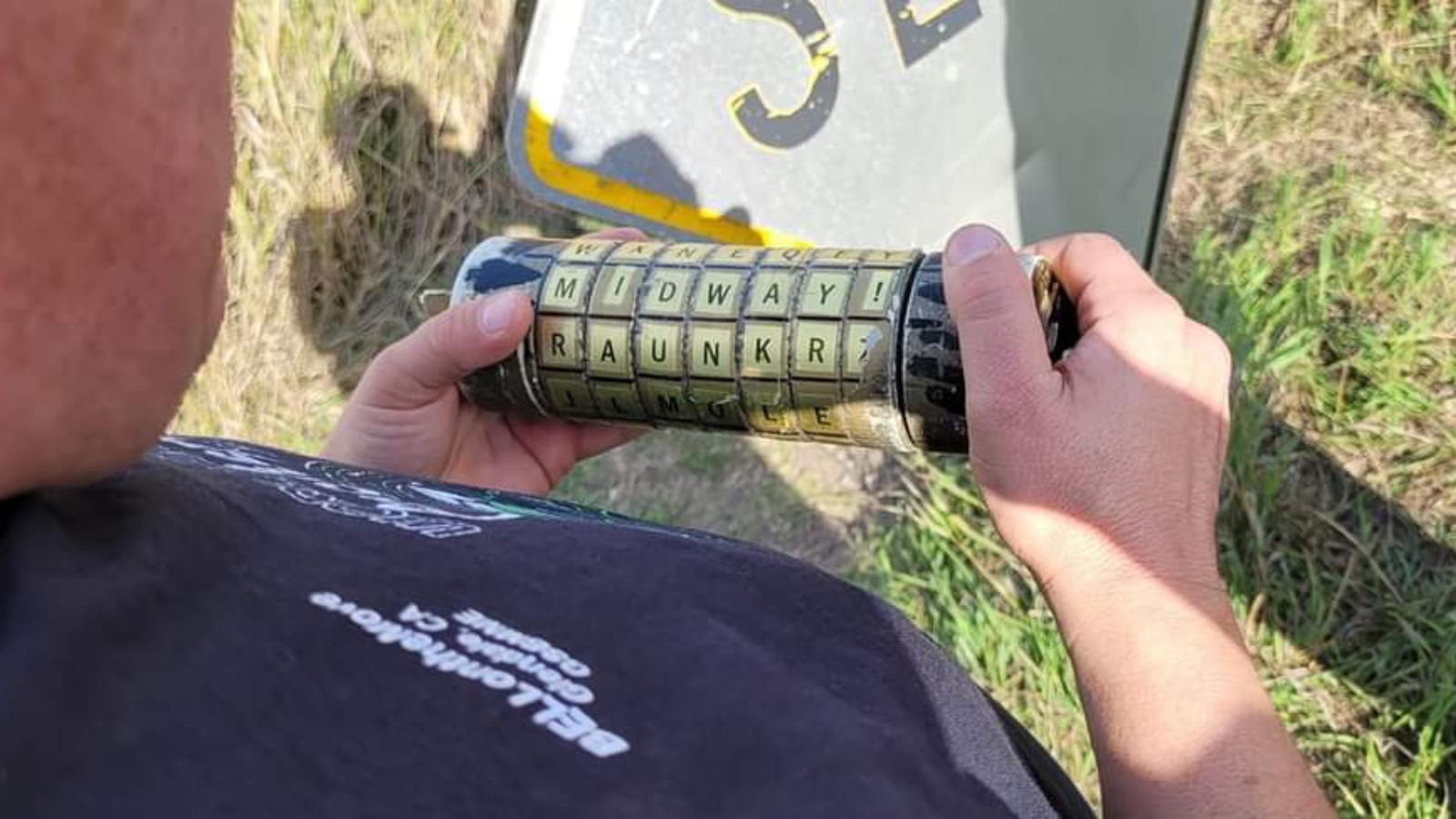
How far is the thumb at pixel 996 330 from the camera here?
89 cm

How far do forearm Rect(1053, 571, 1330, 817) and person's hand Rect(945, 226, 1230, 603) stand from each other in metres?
0.02

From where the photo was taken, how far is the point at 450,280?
238 cm

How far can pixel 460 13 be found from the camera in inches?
91.1

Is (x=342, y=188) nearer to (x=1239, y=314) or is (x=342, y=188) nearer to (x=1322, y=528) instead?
(x=1239, y=314)

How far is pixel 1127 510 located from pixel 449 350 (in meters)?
0.56

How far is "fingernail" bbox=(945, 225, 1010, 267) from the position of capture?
92cm

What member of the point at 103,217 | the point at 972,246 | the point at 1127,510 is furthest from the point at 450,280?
the point at 103,217

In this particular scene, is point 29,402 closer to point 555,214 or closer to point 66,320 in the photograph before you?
point 66,320

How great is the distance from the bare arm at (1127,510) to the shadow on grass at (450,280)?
1.21m

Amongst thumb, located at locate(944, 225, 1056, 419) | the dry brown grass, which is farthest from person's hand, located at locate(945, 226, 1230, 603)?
the dry brown grass

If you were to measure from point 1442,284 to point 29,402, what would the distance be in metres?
1.79

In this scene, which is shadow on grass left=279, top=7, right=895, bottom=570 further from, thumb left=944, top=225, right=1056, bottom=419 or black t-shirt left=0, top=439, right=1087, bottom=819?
black t-shirt left=0, top=439, right=1087, bottom=819

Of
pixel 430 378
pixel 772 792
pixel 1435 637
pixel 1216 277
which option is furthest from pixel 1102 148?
pixel 772 792

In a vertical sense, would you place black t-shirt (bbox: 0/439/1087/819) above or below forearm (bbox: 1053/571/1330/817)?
above
